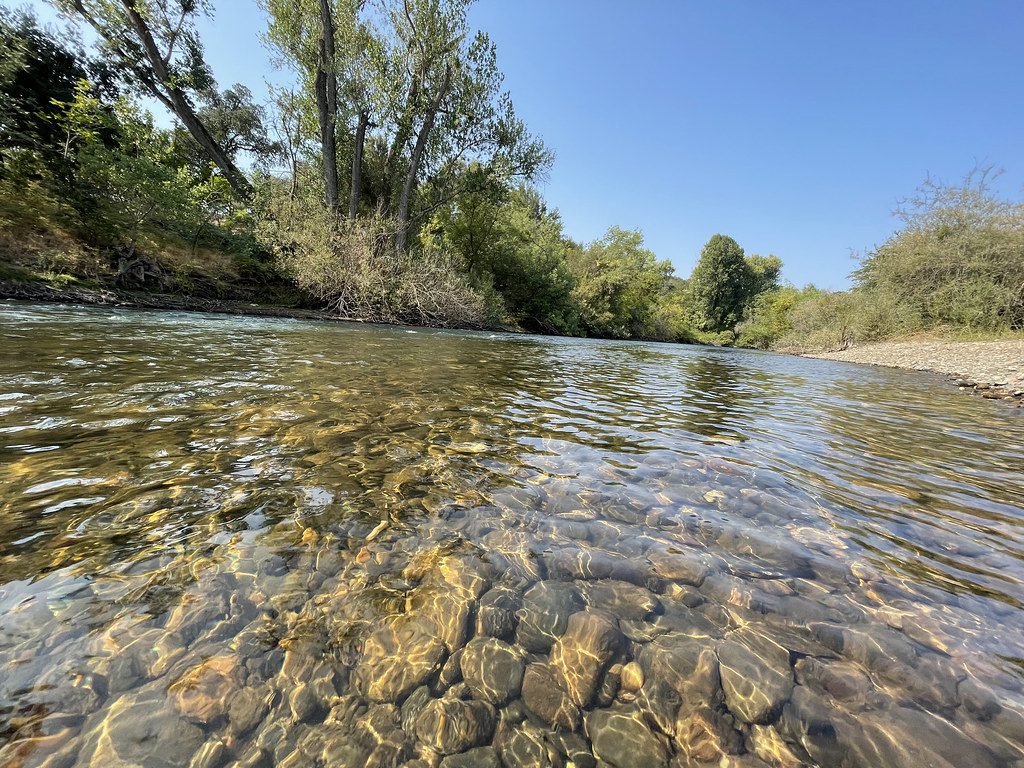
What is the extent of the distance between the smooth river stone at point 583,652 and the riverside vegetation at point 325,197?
17.3 meters

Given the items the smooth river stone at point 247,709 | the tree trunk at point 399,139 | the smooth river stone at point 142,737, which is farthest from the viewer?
the tree trunk at point 399,139

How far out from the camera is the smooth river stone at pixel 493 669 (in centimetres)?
144

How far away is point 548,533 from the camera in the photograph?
94.0 inches

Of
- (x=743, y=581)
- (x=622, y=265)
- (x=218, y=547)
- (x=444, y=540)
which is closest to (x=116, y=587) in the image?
(x=218, y=547)

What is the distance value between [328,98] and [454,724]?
25.4m

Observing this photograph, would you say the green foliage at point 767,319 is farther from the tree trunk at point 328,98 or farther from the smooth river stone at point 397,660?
the smooth river stone at point 397,660

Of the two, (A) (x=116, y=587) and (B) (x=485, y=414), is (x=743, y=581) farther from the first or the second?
(B) (x=485, y=414)

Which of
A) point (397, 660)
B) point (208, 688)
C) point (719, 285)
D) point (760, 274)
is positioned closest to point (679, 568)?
point (397, 660)

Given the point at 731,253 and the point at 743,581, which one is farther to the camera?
the point at 731,253

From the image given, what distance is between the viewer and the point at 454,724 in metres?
1.32

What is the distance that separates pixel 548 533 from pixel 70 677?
6.55 ft

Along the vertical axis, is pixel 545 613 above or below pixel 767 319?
below

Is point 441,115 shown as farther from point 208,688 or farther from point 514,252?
point 208,688

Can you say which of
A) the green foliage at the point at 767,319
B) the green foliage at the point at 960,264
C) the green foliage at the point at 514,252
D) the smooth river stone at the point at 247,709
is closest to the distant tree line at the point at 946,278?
the green foliage at the point at 960,264
